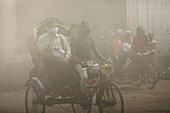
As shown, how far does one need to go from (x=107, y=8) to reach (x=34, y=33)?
1057 cm

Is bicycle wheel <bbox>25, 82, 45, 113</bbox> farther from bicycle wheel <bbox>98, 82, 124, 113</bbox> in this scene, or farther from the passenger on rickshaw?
bicycle wheel <bbox>98, 82, 124, 113</bbox>

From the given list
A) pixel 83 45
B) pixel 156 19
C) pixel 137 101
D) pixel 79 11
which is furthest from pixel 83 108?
pixel 156 19

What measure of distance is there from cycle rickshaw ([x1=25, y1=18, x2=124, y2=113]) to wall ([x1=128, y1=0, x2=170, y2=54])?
1234 cm

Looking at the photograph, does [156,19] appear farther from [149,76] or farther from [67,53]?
[67,53]

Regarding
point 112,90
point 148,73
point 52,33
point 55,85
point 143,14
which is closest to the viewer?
point 112,90

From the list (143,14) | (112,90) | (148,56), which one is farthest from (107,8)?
(112,90)

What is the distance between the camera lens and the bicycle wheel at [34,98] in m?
7.81

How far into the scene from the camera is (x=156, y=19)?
67.8ft

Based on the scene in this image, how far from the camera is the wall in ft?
65.8

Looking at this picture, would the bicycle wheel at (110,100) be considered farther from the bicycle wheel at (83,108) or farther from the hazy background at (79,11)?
the hazy background at (79,11)

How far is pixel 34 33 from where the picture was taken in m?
8.68

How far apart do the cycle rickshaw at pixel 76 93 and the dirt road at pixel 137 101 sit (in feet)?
3.10

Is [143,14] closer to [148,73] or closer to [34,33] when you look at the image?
[148,73]

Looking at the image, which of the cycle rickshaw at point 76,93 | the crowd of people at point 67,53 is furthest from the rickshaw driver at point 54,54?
the cycle rickshaw at point 76,93
